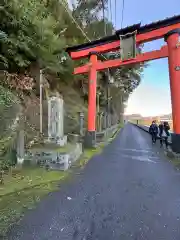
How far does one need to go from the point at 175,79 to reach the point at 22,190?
22.5ft

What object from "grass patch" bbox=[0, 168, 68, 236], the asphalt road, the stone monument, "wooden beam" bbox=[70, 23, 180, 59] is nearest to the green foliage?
the stone monument

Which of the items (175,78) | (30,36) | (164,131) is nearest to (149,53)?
(175,78)

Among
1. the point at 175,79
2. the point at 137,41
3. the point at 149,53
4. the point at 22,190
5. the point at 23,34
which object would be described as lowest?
the point at 22,190

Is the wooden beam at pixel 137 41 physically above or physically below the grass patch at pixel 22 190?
above

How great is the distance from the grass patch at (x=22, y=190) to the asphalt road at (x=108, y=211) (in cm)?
18

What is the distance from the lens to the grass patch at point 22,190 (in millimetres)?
2833

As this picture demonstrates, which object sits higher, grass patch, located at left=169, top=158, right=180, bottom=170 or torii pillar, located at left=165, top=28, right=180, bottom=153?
torii pillar, located at left=165, top=28, right=180, bottom=153

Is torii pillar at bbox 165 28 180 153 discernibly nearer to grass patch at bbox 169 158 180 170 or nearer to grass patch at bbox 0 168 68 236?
grass patch at bbox 169 158 180 170

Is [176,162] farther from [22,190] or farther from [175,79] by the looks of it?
[22,190]

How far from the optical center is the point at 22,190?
3.85m

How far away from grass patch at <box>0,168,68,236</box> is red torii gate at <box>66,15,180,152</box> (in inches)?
209

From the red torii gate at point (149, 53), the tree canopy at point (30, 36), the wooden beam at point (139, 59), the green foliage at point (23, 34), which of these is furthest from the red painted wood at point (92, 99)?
the green foliage at point (23, 34)

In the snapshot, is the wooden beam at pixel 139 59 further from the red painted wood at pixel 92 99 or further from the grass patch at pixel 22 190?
the grass patch at pixel 22 190

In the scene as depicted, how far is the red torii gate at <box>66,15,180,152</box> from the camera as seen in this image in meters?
7.98
